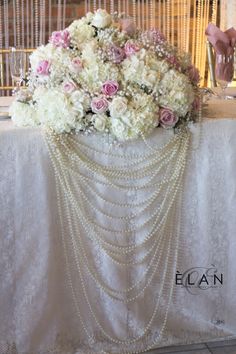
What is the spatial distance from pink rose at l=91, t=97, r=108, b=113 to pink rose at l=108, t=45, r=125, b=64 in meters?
0.13

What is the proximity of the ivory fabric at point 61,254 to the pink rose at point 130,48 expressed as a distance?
24 centimetres

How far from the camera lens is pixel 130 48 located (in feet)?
5.80

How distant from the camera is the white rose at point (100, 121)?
171cm

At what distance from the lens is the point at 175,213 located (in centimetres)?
190

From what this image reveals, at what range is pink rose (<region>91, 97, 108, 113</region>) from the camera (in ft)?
5.58

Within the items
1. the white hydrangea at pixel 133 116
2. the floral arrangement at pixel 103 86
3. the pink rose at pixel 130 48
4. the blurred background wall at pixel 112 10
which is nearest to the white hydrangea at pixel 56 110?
the floral arrangement at pixel 103 86

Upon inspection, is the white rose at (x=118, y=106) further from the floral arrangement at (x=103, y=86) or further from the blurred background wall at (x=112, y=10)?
the blurred background wall at (x=112, y=10)

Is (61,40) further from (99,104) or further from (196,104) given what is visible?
(196,104)

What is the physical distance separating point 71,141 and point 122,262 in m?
0.42

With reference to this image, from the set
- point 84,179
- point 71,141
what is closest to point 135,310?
point 84,179

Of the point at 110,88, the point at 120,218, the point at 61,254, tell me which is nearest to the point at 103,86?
the point at 110,88

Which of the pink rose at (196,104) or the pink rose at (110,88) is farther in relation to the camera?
the pink rose at (196,104)

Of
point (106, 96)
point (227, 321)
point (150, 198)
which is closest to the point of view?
point (106, 96)

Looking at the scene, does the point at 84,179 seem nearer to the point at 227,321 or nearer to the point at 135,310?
the point at 135,310
